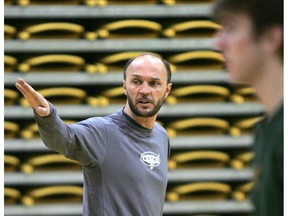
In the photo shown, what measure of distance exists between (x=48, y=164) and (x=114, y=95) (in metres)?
0.86

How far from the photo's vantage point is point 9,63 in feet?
18.2

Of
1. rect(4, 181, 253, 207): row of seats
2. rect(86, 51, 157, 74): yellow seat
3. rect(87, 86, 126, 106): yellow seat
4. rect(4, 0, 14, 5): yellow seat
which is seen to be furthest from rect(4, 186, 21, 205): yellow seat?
rect(4, 0, 14, 5): yellow seat

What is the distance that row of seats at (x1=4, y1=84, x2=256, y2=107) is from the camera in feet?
18.0

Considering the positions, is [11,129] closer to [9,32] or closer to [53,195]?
[53,195]

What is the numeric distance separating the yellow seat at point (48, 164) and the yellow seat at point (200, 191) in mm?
898

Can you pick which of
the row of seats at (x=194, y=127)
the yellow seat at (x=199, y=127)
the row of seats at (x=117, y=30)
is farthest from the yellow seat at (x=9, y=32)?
the yellow seat at (x=199, y=127)

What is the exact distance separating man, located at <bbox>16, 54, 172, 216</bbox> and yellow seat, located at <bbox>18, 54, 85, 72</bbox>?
97.8 inches

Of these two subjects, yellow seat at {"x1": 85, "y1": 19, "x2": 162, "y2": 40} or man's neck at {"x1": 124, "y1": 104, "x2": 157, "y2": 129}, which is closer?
man's neck at {"x1": 124, "y1": 104, "x2": 157, "y2": 129}

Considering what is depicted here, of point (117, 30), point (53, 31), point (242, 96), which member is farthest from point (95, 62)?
point (242, 96)

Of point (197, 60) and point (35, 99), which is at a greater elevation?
point (197, 60)

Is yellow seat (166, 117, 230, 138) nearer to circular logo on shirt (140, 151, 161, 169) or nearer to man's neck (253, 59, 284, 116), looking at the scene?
circular logo on shirt (140, 151, 161, 169)

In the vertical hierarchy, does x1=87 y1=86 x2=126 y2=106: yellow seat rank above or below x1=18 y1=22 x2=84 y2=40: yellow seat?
below

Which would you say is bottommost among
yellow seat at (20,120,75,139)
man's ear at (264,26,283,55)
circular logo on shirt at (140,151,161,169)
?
yellow seat at (20,120,75,139)

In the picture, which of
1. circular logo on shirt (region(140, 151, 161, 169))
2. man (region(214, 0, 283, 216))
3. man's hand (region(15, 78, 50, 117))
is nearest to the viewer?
man (region(214, 0, 283, 216))
